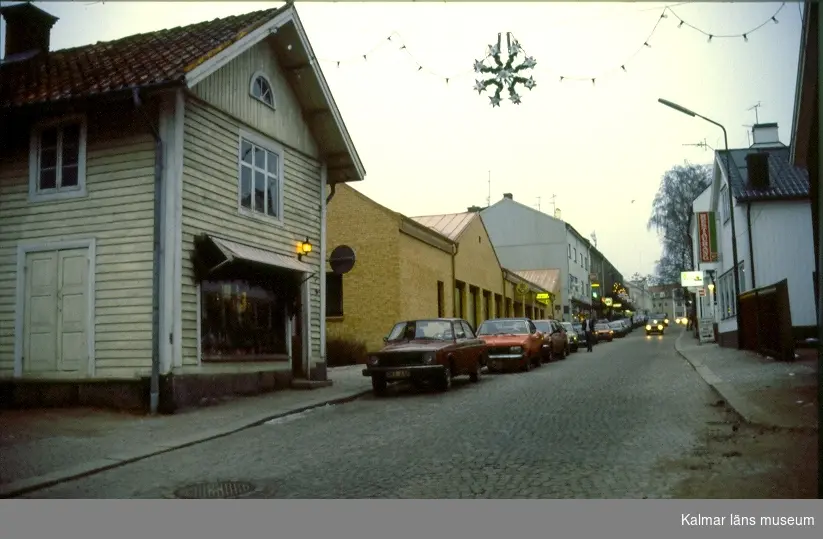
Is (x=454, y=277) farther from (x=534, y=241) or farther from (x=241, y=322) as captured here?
(x=534, y=241)

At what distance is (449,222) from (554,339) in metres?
9.22

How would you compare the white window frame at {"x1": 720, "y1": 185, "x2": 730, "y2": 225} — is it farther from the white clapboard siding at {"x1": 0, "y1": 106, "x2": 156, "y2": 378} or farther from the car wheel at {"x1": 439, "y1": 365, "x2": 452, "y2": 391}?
the white clapboard siding at {"x1": 0, "y1": 106, "x2": 156, "y2": 378}

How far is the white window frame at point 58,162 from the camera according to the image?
495 inches

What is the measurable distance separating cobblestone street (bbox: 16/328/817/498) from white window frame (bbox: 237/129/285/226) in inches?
182

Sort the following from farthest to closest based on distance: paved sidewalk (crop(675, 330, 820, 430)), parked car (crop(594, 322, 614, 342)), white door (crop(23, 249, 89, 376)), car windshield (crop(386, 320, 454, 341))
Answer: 1. parked car (crop(594, 322, 614, 342))
2. car windshield (crop(386, 320, 454, 341))
3. white door (crop(23, 249, 89, 376))
4. paved sidewalk (crop(675, 330, 820, 430))

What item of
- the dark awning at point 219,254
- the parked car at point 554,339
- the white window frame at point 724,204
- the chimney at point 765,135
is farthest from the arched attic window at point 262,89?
the chimney at point 765,135

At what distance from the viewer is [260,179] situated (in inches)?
586

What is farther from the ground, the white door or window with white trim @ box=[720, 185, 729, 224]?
window with white trim @ box=[720, 185, 729, 224]

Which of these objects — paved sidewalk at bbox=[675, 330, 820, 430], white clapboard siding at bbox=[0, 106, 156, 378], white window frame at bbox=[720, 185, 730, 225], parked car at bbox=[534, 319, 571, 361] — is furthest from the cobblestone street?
white window frame at bbox=[720, 185, 730, 225]

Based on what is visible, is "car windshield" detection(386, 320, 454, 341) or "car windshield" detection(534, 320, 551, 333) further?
"car windshield" detection(534, 320, 551, 333)

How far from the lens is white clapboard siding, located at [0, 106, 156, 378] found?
11922mm

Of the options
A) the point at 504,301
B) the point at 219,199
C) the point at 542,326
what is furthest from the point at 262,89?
the point at 504,301

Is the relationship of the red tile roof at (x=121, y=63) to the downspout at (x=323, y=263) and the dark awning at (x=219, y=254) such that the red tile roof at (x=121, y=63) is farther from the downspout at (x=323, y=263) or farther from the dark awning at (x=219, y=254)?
the downspout at (x=323, y=263)

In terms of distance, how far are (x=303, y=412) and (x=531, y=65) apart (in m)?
6.72
